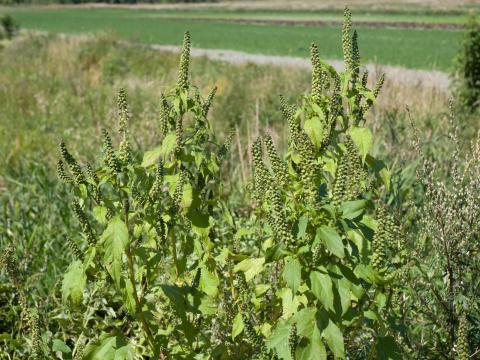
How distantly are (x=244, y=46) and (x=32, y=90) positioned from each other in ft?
90.7

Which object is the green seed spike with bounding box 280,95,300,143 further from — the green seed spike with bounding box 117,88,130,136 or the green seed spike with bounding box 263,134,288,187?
the green seed spike with bounding box 117,88,130,136

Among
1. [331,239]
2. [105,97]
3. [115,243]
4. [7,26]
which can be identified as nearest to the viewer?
[331,239]

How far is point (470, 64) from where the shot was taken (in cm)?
960

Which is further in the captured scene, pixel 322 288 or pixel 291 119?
pixel 291 119

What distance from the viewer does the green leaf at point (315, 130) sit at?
2084 mm

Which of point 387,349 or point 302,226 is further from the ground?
point 302,226

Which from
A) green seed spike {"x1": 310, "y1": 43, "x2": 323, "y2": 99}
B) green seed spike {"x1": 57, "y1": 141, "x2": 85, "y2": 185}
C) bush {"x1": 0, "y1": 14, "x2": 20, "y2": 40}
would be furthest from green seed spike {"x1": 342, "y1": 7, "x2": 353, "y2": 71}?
bush {"x1": 0, "y1": 14, "x2": 20, "y2": 40}

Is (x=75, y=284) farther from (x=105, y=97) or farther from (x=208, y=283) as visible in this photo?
(x=105, y=97)

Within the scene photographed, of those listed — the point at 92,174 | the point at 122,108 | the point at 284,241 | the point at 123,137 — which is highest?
the point at 122,108

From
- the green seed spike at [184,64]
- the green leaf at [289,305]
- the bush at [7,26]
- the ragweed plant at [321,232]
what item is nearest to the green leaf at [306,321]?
the ragweed plant at [321,232]

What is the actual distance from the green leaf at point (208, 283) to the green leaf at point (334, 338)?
0.59 meters

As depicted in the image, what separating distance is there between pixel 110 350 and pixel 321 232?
3.34 ft

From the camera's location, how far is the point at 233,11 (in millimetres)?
88375

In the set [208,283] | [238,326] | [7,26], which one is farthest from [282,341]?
[7,26]
